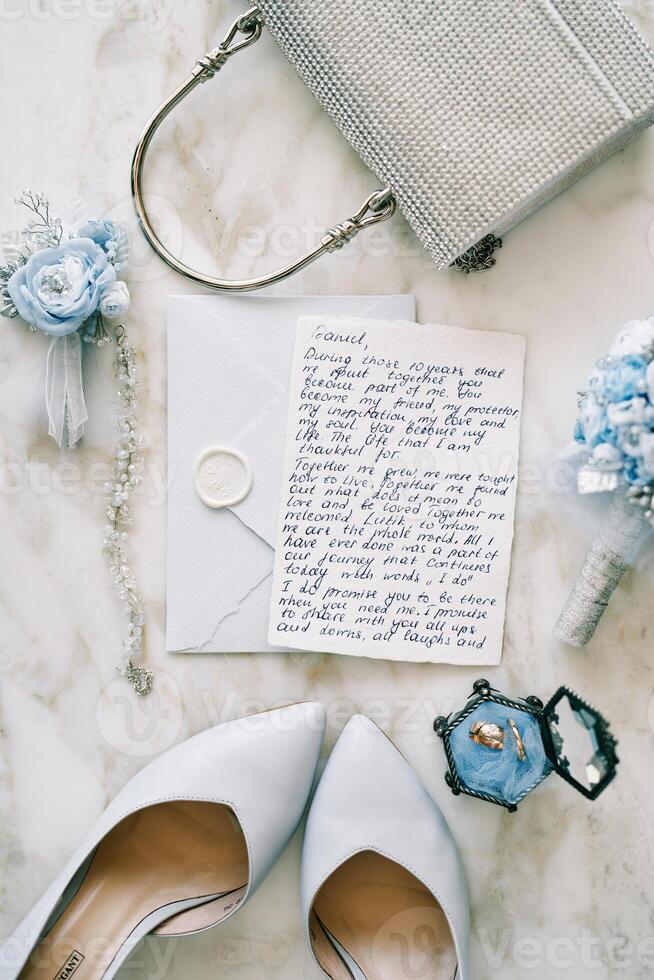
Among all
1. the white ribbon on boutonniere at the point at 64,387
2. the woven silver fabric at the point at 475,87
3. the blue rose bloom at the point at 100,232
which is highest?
the woven silver fabric at the point at 475,87

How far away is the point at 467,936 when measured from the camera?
67cm

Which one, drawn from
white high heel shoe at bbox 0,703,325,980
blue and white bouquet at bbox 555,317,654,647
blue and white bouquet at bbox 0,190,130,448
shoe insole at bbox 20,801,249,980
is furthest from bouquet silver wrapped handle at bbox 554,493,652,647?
blue and white bouquet at bbox 0,190,130,448

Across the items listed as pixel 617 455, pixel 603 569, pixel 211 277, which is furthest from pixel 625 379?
pixel 211 277

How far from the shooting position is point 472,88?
24.4 inches

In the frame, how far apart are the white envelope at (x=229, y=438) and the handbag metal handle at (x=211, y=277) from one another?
28 mm

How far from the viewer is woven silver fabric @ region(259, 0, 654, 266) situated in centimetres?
61

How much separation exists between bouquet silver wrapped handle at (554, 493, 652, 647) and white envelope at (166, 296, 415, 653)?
0.89ft

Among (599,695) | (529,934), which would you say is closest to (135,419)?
(599,695)

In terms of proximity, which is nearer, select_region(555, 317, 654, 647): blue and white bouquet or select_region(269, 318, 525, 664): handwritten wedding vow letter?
select_region(555, 317, 654, 647): blue and white bouquet

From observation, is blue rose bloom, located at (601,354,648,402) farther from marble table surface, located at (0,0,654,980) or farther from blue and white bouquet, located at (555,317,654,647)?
marble table surface, located at (0,0,654,980)

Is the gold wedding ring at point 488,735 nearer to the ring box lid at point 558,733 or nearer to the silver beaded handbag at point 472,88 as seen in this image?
the ring box lid at point 558,733

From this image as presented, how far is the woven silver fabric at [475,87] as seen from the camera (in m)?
0.61

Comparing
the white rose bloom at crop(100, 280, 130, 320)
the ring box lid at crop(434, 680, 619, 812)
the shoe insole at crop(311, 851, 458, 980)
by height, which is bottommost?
the shoe insole at crop(311, 851, 458, 980)

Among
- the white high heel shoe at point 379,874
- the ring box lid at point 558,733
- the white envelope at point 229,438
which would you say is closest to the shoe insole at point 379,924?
the white high heel shoe at point 379,874
